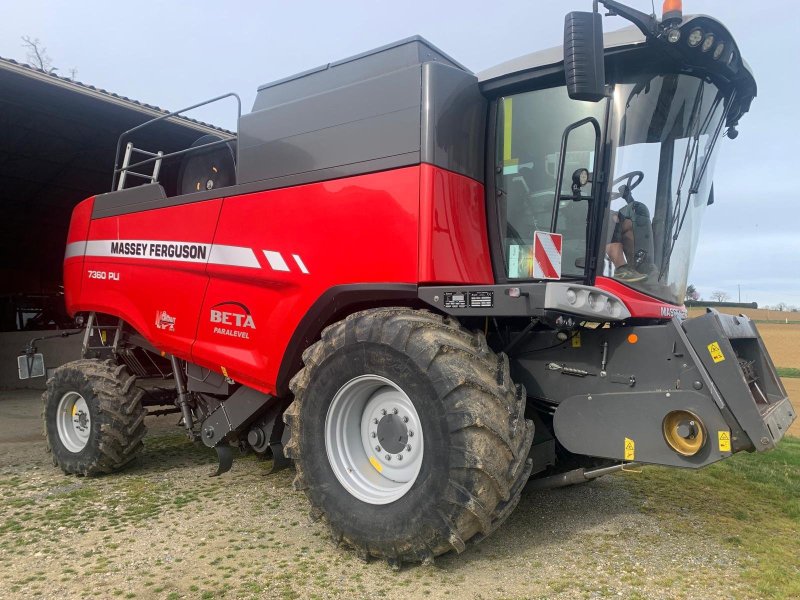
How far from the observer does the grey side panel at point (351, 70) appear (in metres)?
3.73

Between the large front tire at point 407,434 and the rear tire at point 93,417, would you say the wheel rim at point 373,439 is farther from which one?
the rear tire at point 93,417

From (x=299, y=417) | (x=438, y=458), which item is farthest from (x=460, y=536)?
(x=299, y=417)

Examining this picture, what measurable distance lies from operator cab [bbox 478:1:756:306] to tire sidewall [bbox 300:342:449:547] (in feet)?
3.00

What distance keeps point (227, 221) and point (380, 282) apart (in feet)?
4.94

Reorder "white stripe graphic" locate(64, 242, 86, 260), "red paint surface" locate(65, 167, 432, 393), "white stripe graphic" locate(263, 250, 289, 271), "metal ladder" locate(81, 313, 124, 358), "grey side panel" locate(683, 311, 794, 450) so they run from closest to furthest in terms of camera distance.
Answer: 1. "grey side panel" locate(683, 311, 794, 450)
2. "red paint surface" locate(65, 167, 432, 393)
3. "white stripe graphic" locate(263, 250, 289, 271)
4. "metal ladder" locate(81, 313, 124, 358)
5. "white stripe graphic" locate(64, 242, 86, 260)

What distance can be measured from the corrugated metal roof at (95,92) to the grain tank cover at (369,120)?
5.11 meters

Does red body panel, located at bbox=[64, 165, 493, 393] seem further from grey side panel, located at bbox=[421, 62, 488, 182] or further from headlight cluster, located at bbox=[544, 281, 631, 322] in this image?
headlight cluster, located at bbox=[544, 281, 631, 322]

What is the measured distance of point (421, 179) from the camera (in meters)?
3.44

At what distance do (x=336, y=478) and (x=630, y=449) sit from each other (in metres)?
1.56

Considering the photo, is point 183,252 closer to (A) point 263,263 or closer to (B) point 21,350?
(A) point 263,263

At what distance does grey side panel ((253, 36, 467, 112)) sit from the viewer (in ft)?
12.3

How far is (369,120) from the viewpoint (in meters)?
3.76

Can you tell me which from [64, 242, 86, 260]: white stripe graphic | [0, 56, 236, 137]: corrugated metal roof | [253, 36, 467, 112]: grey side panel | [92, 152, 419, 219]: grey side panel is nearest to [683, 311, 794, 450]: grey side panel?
[92, 152, 419, 219]: grey side panel

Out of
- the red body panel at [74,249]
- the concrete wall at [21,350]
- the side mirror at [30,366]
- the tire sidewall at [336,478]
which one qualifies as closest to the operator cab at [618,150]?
the tire sidewall at [336,478]
